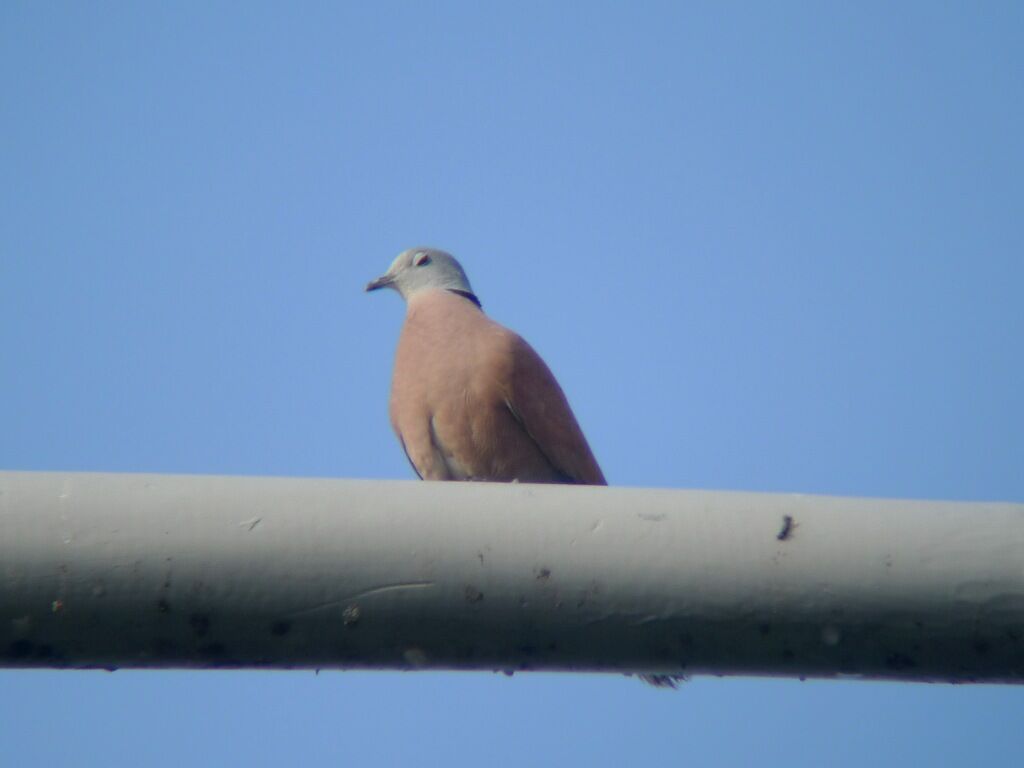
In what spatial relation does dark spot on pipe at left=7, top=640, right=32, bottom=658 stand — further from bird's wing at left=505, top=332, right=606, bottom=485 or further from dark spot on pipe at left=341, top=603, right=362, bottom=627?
bird's wing at left=505, top=332, right=606, bottom=485

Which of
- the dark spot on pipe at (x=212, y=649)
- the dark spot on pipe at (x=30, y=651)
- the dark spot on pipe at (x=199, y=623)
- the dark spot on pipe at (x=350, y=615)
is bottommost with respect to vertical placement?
the dark spot on pipe at (x=30, y=651)

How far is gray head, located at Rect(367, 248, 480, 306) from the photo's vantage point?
6.12m

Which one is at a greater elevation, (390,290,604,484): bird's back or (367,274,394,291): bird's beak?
(367,274,394,291): bird's beak

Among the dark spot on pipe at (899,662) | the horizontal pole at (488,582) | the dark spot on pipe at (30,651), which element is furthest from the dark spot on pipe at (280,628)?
the dark spot on pipe at (899,662)

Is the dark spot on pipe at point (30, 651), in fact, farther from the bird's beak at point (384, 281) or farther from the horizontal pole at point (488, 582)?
the bird's beak at point (384, 281)

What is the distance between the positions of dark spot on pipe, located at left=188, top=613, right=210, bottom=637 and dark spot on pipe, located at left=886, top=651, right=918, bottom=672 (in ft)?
2.92

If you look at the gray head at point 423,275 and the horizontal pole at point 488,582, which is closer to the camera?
the horizontal pole at point 488,582

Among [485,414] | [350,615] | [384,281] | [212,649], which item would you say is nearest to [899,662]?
[350,615]

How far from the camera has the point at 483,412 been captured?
188 inches

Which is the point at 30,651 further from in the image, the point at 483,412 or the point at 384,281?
the point at 384,281

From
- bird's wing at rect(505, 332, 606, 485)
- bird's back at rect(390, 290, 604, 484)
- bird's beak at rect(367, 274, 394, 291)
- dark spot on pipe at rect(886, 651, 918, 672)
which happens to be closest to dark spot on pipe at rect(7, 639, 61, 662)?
dark spot on pipe at rect(886, 651, 918, 672)

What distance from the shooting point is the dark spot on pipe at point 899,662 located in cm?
162

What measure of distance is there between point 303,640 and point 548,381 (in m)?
3.47

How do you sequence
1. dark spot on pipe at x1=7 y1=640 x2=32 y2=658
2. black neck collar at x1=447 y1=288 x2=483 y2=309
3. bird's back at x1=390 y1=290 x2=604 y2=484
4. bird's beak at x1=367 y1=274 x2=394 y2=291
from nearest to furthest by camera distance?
dark spot on pipe at x1=7 y1=640 x2=32 y2=658 → bird's back at x1=390 y1=290 x2=604 y2=484 → black neck collar at x1=447 y1=288 x2=483 y2=309 → bird's beak at x1=367 y1=274 x2=394 y2=291
